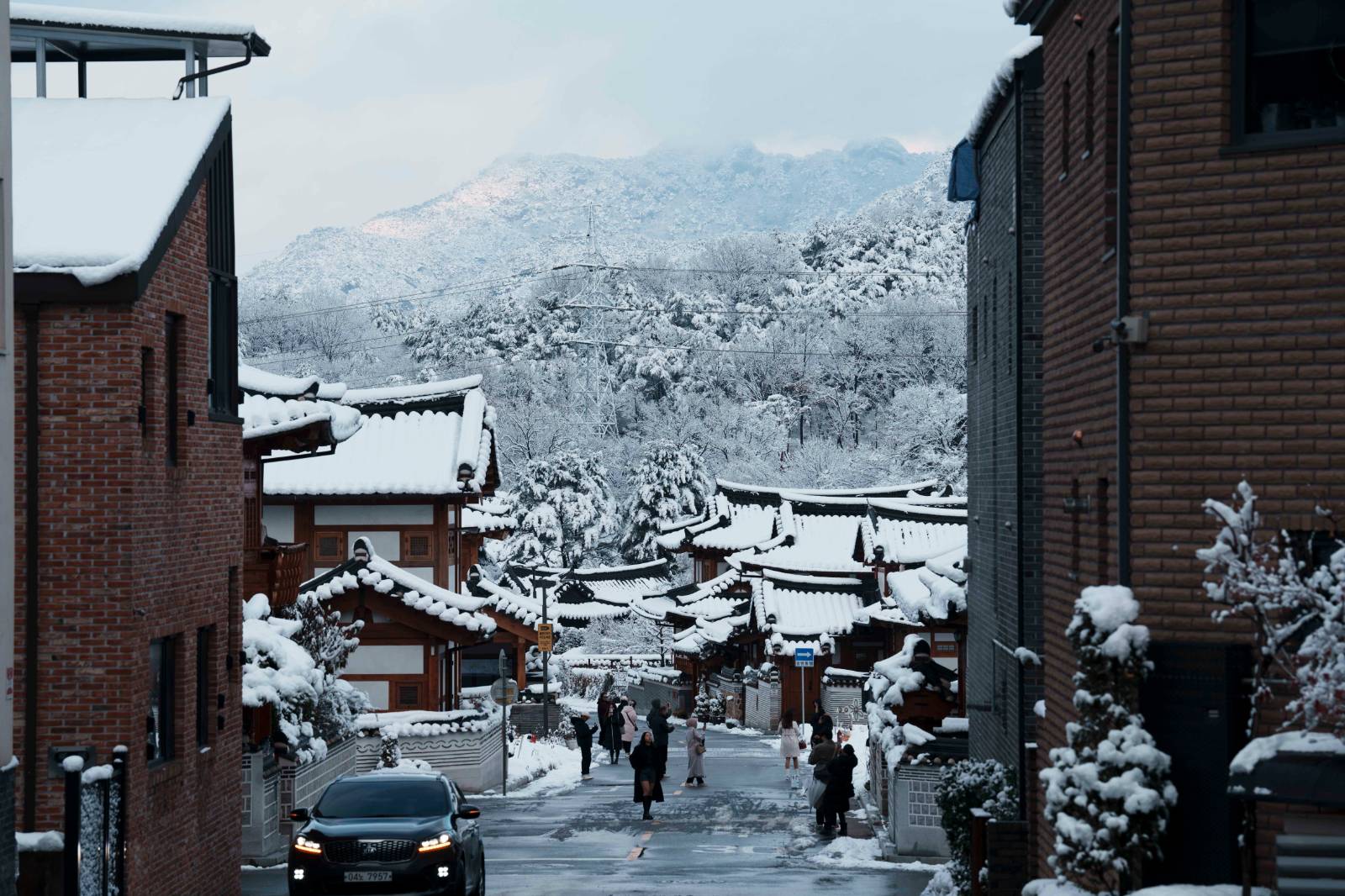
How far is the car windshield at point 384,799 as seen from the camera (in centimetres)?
1873

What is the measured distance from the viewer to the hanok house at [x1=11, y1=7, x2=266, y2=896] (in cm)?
1602

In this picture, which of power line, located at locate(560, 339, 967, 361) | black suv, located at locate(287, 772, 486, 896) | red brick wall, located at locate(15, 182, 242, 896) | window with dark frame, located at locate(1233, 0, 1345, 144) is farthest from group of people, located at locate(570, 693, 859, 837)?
power line, located at locate(560, 339, 967, 361)

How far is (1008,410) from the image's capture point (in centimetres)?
1877

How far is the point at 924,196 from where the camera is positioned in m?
173

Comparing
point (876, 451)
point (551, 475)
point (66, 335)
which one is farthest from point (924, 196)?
point (66, 335)

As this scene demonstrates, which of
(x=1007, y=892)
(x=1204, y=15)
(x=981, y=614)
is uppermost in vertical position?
(x=1204, y=15)

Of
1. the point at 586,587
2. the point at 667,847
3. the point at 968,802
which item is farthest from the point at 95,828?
the point at 586,587

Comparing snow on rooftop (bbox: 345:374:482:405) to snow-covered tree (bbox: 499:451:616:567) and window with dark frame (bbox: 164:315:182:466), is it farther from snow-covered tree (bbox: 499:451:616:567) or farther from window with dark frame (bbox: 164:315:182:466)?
snow-covered tree (bbox: 499:451:616:567)

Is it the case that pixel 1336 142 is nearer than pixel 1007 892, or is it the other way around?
pixel 1336 142

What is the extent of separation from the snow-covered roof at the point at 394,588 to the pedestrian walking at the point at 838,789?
11.1 meters

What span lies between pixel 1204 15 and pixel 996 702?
408 inches

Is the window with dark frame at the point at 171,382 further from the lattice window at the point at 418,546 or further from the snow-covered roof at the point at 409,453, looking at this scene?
the lattice window at the point at 418,546

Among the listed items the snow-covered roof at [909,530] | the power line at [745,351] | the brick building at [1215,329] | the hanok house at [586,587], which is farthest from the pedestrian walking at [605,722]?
the power line at [745,351]

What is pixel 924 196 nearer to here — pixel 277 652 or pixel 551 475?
pixel 551 475
